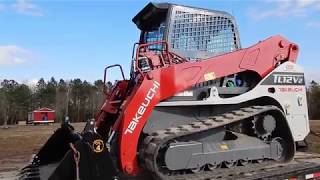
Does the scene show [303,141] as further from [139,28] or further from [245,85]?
[139,28]

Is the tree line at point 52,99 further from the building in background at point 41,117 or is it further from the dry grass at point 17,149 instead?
the dry grass at point 17,149

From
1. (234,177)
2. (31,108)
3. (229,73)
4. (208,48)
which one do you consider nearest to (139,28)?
(208,48)

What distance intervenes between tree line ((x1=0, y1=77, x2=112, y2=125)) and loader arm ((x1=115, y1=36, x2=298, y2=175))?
77407mm

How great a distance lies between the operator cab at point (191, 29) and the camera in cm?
782

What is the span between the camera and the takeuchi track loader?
6.62m

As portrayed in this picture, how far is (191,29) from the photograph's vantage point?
8.01 m

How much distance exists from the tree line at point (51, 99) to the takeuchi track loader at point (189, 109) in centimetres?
7725

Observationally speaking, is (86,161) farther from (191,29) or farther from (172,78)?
(191,29)

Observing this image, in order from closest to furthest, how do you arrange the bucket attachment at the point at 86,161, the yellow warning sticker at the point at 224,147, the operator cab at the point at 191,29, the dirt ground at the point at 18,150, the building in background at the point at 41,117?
the bucket attachment at the point at 86,161 → the yellow warning sticker at the point at 224,147 → the operator cab at the point at 191,29 → the dirt ground at the point at 18,150 → the building in background at the point at 41,117

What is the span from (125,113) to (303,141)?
3897mm

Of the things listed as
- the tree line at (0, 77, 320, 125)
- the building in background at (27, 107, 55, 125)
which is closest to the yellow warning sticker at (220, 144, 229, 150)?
the building in background at (27, 107, 55, 125)

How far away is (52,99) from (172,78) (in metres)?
92.4

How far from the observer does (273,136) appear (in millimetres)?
8062

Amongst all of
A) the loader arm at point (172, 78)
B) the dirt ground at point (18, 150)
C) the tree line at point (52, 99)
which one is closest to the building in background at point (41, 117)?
the tree line at point (52, 99)
